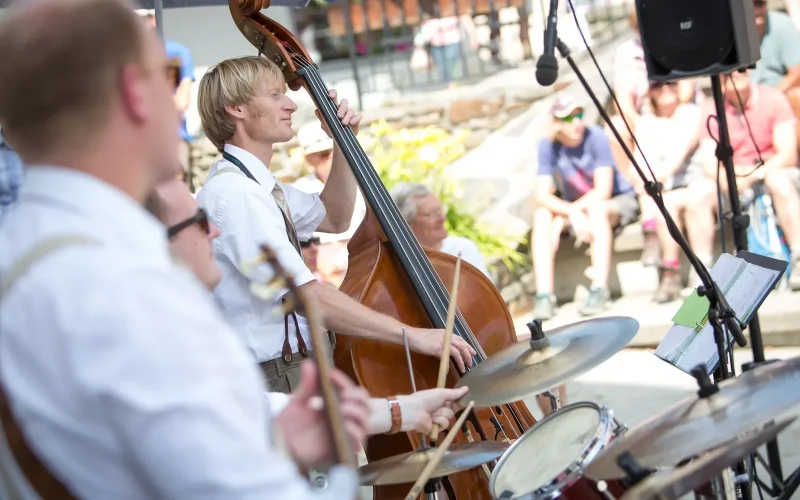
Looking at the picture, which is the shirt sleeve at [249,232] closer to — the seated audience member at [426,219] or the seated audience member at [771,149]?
the seated audience member at [426,219]

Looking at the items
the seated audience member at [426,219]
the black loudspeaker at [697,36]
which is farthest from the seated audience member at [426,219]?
the black loudspeaker at [697,36]

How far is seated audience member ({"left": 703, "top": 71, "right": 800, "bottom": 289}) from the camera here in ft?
19.5

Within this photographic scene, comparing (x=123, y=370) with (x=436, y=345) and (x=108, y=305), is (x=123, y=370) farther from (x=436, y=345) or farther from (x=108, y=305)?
(x=436, y=345)

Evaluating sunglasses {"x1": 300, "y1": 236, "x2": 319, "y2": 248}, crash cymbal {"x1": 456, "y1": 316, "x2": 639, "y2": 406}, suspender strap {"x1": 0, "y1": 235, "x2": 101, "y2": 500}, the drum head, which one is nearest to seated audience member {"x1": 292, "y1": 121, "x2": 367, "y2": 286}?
sunglasses {"x1": 300, "y1": 236, "x2": 319, "y2": 248}

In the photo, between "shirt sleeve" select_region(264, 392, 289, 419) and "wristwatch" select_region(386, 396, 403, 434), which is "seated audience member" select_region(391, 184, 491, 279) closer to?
"wristwatch" select_region(386, 396, 403, 434)

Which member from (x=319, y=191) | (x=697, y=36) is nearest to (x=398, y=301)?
(x=697, y=36)

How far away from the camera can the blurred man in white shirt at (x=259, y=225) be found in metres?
2.53

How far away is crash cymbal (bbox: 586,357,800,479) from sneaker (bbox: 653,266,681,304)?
4.50m

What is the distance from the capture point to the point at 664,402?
507 cm

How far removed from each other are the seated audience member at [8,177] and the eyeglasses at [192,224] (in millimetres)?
2353

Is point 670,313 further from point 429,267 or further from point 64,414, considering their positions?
point 64,414

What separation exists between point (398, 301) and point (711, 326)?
90 centimetres

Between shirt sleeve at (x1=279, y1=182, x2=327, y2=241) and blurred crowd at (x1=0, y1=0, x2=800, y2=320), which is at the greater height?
shirt sleeve at (x1=279, y1=182, x2=327, y2=241)

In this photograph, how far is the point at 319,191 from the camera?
5.83 meters
